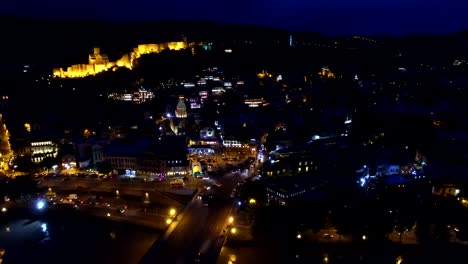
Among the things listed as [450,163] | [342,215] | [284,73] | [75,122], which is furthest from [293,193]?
[284,73]

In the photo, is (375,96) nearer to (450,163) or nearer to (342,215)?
(450,163)

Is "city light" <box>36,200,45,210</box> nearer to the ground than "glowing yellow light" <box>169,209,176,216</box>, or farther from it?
nearer to the ground

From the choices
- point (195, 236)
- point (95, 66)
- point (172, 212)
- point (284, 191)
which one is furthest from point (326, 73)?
point (195, 236)

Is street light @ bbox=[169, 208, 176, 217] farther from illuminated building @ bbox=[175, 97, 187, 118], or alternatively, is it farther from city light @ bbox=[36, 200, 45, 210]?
illuminated building @ bbox=[175, 97, 187, 118]

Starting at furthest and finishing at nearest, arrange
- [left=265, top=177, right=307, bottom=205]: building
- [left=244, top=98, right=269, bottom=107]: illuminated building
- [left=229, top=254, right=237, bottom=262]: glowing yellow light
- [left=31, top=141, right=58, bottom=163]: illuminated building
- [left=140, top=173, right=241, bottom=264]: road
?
1. [left=244, top=98, right=269, bottom=107]: illuminated building
2. [left=31, top=141, right=58, bottom=163]: illuminated building
3. [left=265, top=177, right=307, bottom=205]: building
4. [left=229, top=254, right=237, bottom=262]: glowing yellow light
5. [left=140, top=173, right=241, bottom=264]: road

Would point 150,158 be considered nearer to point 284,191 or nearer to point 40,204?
point 40,204

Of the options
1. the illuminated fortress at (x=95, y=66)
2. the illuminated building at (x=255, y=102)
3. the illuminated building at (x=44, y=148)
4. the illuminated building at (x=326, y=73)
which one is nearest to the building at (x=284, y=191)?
the illuminated building at (x=44, y=148)

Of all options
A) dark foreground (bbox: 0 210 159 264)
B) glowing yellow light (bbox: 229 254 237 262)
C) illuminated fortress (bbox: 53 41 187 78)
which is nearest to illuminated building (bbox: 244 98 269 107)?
illuminated fortress (bbox: 53 41 187 78)

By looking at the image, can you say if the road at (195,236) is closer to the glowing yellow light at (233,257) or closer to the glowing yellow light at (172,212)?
the glowing yellow light at (233,257)
